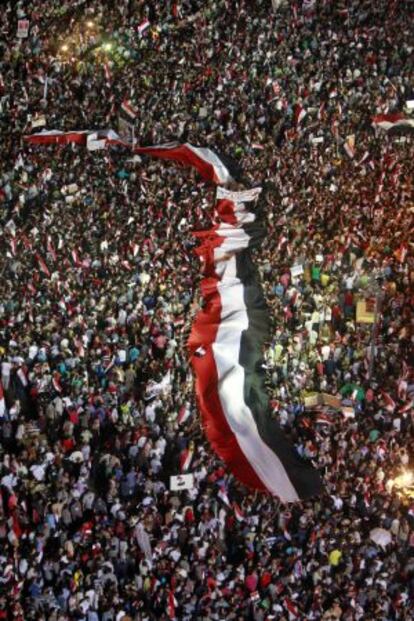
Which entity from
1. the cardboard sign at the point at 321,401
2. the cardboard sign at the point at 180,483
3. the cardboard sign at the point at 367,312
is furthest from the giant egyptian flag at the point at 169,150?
the cardboard sign at the point at 180,483

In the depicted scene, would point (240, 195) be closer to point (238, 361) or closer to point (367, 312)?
point (367, 312)

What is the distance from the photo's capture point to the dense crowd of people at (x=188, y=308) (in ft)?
70.8

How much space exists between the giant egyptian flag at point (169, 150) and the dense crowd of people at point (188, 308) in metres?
0.49

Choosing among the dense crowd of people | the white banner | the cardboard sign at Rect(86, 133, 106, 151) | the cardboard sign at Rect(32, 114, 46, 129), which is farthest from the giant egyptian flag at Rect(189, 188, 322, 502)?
the cardboard sign at Rect(32, 114, 46, 129)

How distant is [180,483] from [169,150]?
14.8 m

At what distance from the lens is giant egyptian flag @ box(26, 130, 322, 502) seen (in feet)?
75.4

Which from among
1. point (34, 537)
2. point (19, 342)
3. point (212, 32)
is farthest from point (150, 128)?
point (34, 537)

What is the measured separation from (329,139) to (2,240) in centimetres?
929

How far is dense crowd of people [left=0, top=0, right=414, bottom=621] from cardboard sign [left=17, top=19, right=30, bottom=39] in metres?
0.28

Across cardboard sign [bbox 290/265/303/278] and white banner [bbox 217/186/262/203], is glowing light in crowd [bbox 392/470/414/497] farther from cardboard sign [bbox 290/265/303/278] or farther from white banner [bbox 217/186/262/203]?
white banner [bbox 217/186/262/203]

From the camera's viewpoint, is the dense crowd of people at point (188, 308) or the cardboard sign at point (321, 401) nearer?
the dense crowd of people at point (188, 308)

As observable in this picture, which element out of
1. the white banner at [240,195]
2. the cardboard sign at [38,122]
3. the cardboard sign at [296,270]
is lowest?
the cardboard sign at [296,270]

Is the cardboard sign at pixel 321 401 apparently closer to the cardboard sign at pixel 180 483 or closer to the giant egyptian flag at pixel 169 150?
the cardboard sign at pixel 180 483

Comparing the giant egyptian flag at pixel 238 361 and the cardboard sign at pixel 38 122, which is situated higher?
the cardboard sign at pixel 38 122
